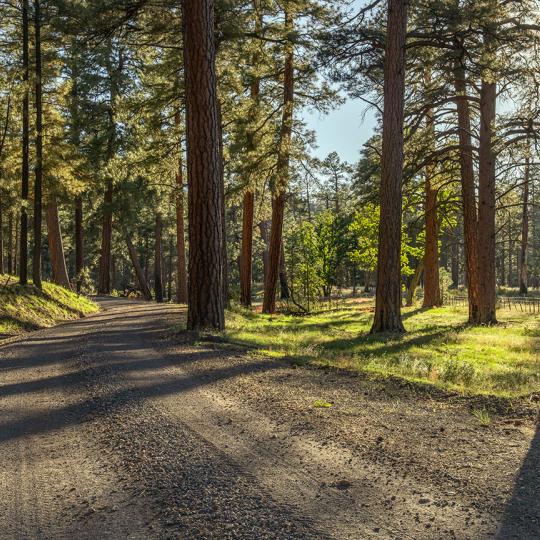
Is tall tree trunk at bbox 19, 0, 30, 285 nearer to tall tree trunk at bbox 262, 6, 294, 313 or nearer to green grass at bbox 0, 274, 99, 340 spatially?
green grass at bbox 0, 274, 99, 340

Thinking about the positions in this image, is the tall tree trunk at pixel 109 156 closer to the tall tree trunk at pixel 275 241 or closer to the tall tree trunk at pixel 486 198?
the tall tree trunk at pixel 275 241

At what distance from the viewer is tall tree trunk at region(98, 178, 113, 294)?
28538mm

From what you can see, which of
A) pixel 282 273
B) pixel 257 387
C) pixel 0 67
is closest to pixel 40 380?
pixel 257 387

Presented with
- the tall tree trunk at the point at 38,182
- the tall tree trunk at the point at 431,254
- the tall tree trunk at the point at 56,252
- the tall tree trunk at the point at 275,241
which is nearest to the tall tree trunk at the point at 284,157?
the tall tree trunk at the point at 275,241

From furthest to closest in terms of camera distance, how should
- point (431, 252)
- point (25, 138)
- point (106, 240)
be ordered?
point (106, 240), point (431, 252), point (25, 138)

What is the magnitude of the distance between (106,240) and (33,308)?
15942 mm

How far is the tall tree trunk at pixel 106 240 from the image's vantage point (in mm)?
28538

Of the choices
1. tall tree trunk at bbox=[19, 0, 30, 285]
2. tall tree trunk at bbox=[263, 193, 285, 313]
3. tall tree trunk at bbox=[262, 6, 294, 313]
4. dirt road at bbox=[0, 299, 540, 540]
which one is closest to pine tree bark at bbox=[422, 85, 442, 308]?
tall tree trunk at bbox=[263, 193, 285, 313]

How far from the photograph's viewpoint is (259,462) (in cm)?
328

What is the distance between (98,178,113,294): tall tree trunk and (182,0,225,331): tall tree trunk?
19324 millimetres

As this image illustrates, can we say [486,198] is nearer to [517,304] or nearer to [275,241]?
[275,241]

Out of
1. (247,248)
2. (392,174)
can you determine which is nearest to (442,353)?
(392,174)

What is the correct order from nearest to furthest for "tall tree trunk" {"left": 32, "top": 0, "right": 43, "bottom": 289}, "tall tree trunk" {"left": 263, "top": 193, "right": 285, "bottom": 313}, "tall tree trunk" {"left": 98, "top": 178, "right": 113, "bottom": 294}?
"tall tree trunk" {"left": 32, "top": 0, "right": 43, "bottom": 289} → "tall tree trunk" {"left": 263, "top": 193, "right": 285, "bottom": 313} → "tall tree trunk" {"left": 98, "top": 178, "right": 113, "bottom": 294}

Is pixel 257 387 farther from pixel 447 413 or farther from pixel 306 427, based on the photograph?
pixel 447 413
